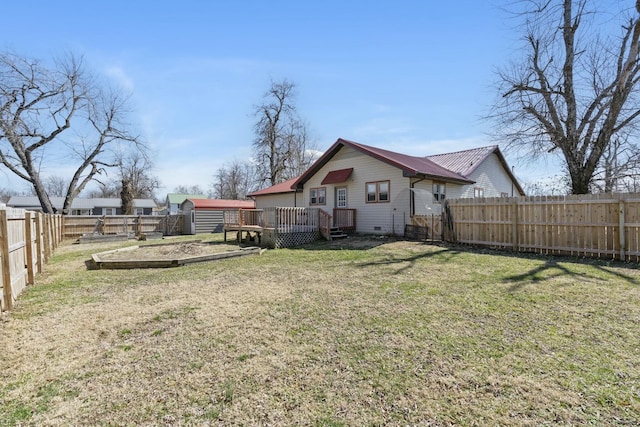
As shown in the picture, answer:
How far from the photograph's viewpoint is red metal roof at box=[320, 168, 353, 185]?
1620cm

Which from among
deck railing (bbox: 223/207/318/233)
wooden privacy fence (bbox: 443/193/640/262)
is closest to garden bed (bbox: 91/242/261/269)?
deck railing (bbox: 223/207/318/233)

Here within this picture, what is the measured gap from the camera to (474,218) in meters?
11.5

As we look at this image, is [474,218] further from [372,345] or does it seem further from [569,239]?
[372,345]

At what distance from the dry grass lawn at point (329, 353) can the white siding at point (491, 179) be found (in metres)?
12.1

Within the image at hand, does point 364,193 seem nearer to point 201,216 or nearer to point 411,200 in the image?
point 411,200

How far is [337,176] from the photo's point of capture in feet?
54.5

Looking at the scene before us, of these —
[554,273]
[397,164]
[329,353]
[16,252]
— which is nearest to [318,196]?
[397,164]

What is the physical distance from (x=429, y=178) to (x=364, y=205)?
10.9 ft

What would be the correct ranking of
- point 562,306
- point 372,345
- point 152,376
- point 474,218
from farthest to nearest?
point 474,218, point 562,306, point 372,345, point 152,376

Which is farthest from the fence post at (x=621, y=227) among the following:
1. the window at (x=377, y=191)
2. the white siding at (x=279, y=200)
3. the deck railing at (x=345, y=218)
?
the white siding at (x=279, y=200)

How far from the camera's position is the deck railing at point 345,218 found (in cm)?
1594

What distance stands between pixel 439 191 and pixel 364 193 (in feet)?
12.2

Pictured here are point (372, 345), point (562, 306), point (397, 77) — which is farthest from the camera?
point (397, 77)

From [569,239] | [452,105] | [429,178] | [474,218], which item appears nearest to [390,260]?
[474,218]
